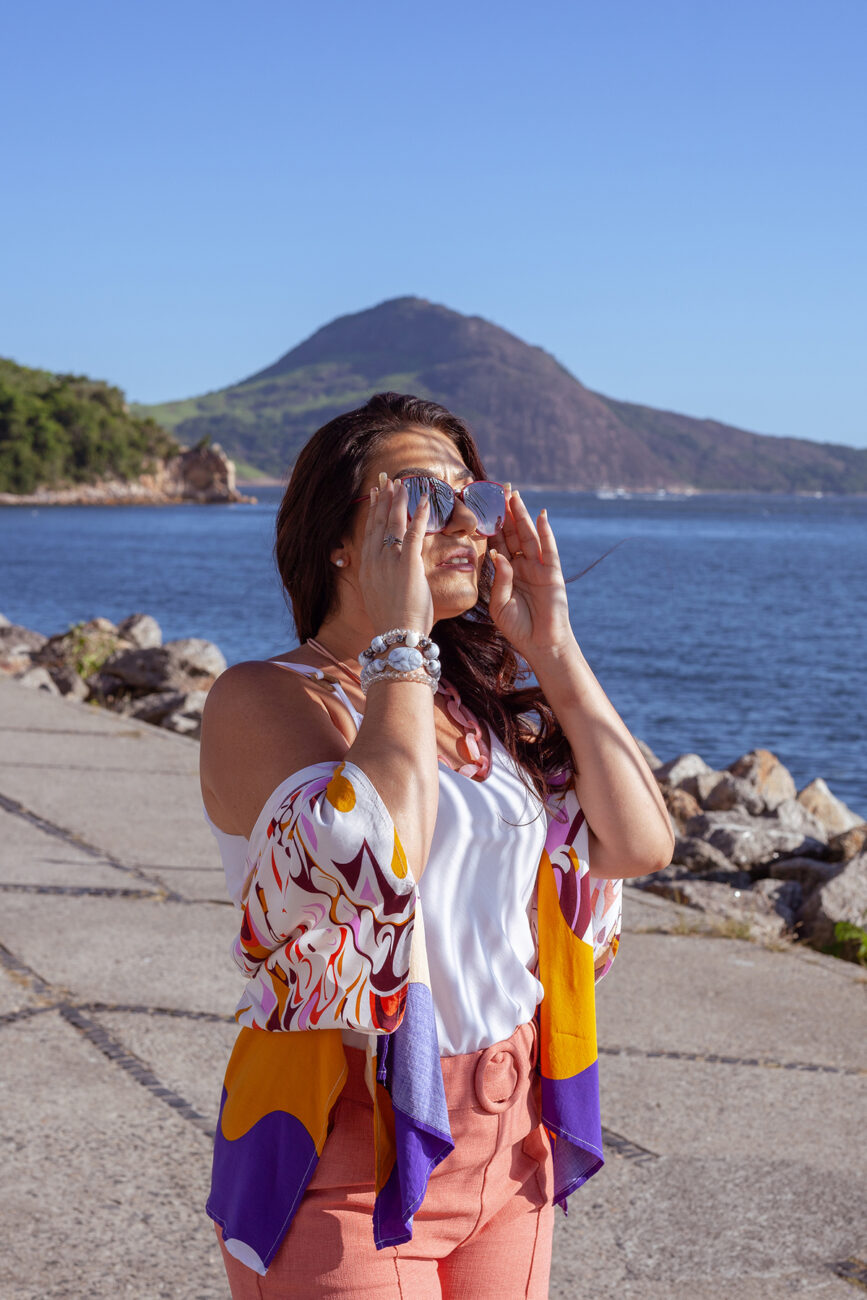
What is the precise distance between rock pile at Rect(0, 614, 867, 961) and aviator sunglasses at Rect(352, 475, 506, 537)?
3627 millimetres

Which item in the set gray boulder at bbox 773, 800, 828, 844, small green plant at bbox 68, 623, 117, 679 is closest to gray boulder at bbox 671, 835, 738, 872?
gray boulder at bbox 773, 800, 828, 844

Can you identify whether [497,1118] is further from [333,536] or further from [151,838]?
[151,838]

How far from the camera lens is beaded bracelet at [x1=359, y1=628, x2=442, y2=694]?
1.72 metres

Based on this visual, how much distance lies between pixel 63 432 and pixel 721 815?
452 ft

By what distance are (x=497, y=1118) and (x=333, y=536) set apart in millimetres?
880

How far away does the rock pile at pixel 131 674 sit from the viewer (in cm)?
1194

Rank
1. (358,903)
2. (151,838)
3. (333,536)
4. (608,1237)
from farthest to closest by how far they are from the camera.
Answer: (151,838), (608,1237), (333,536), (358,903)

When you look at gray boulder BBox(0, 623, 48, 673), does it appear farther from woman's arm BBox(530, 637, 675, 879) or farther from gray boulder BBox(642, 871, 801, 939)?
woman's arm BBox(530, 637, 675, 879)

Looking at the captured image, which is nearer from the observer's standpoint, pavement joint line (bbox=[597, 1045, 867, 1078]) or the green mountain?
pavement joint line (bbox=[597, 1045, 867, 1078])

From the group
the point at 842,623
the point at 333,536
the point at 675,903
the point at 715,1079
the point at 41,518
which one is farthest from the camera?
the point at 41,518

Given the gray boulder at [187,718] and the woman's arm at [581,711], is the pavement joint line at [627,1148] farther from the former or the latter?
the gray boulder at [187,718]

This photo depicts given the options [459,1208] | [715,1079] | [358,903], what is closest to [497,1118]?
[459,1208]

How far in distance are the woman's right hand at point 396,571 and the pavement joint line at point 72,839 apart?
3.84m

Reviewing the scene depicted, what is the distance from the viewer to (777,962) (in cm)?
494
